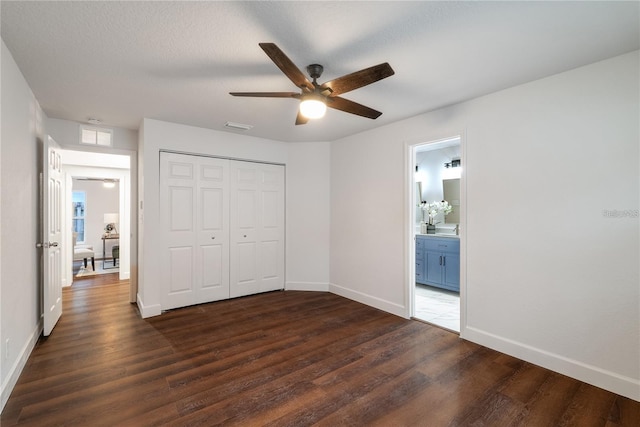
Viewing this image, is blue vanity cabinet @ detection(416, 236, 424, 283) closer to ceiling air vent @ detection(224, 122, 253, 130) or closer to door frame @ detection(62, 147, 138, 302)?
ceiling air vent @ detection(224, 122, 253, 130)

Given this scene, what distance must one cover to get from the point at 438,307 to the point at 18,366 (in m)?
4.41

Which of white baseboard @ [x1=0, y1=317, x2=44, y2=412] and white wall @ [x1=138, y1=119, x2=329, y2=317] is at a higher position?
white wall @ [x1=138, y1=119, x2=329, y2=317]

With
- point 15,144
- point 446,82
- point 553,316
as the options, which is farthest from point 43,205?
point 553,316

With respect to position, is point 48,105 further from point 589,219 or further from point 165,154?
point 589,219

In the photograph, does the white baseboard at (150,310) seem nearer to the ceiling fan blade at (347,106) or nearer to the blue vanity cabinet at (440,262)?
the ceiling fan blade at (347,106)

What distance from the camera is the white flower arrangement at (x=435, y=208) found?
17.6 feet

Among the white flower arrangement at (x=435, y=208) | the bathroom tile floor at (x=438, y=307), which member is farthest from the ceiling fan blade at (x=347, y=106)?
the white flower arrangement at (x=435, y=208)

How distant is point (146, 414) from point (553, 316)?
3.19m

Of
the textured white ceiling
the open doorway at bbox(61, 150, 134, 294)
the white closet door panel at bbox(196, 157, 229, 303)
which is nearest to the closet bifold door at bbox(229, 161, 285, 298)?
the white closet door panel at bbox(196, 157, 229, 303)

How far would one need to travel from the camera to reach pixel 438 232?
5.57 meters

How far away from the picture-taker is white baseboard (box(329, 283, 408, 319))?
368cm

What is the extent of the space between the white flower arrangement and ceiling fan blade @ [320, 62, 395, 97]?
3946mm

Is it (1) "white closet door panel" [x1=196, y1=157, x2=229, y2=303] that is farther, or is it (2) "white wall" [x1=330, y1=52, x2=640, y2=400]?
(1) "white closet door panel" [x1=196, y1=157, x2=229, y2=303]

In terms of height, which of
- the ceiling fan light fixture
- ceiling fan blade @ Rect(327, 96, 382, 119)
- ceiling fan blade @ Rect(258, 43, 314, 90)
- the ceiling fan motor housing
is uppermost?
the ceiling fan motor housing
